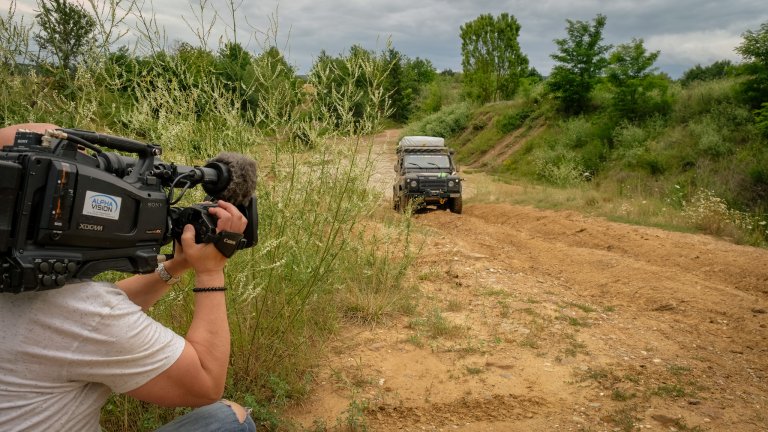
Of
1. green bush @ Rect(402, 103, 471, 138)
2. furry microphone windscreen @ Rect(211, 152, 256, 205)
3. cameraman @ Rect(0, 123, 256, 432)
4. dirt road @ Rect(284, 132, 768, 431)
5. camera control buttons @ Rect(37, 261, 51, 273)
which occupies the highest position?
green bush @ Rect(402, 103, 471, 138)

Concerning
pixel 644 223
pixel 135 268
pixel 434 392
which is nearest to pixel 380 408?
pixel 434 392

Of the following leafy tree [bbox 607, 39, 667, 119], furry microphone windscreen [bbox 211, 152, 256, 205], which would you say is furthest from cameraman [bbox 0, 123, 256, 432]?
leafy tree [bbox 607, 39, 667, 119]

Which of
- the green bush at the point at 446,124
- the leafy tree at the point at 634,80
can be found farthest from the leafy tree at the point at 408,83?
the leafy tree at the point at 634,80

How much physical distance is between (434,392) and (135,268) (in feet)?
7.81

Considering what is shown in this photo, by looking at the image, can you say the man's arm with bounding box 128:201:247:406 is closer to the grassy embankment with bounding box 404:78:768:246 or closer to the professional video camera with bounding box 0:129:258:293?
the professional video camera with bounding box 0:129:258:293

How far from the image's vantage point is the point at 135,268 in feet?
4.87

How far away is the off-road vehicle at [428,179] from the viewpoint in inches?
523

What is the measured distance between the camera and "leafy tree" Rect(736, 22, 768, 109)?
49.1 ft

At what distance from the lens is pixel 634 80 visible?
19.4 meters

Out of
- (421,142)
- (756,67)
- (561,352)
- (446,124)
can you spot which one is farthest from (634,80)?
(561,352)

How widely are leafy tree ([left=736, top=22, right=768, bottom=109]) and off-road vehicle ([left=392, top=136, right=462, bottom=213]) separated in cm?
870

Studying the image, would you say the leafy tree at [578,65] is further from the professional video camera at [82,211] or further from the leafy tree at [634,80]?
the professional video camera at [82,211]

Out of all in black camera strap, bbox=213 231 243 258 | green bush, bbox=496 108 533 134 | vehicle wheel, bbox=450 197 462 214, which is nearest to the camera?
black camera strap, bbox=213 231 243 258

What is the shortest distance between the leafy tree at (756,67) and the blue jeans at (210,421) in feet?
56.2
